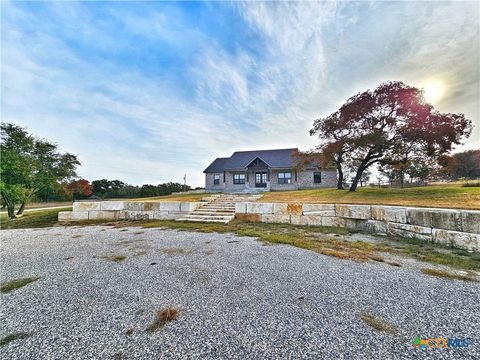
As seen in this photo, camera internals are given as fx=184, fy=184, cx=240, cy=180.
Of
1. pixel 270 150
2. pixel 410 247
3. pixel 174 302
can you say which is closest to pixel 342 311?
pixel 174 302

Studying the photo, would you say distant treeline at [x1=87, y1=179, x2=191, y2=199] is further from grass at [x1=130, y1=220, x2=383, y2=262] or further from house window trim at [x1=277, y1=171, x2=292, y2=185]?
grass at [x1=130, y1=220, x2=383, y2=262]

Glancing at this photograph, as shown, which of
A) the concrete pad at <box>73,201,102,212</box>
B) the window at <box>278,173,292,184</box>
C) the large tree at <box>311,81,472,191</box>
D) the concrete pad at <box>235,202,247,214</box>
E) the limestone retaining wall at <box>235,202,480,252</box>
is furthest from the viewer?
the window at <box>278,173,292,184</box>

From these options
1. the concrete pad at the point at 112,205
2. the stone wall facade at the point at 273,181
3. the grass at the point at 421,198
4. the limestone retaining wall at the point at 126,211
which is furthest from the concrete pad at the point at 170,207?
the stone wall facade at the point at 273,181

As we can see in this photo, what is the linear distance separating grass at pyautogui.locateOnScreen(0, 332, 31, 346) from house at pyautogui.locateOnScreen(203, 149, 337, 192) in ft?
66.2

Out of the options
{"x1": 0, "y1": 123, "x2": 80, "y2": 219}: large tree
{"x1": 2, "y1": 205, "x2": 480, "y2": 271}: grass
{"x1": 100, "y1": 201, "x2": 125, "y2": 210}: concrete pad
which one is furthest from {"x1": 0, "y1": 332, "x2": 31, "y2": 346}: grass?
{"x1": 0, "y1": 123, "x2": 80, "y2": 219}: large tree

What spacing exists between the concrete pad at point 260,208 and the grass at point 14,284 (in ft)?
19.7

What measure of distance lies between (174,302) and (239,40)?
12326 mm

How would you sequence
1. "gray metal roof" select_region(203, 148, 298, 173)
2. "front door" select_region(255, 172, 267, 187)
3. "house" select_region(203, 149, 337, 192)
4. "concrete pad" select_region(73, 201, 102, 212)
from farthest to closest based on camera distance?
"front door" select_region(255, 172, 267, 187) < "gray metal roof" select_region(203, 148, 298, 173) < "house" select_region(203, 149, 337, 192) < "concrete pad" select_region(73, 201, 102, 212)

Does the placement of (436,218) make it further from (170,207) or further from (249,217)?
(170,207)

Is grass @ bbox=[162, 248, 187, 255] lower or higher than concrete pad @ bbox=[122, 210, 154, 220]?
lower

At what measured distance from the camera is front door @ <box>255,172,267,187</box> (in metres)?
22.9

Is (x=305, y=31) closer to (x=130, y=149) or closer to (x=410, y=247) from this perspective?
(x=410, y=247)

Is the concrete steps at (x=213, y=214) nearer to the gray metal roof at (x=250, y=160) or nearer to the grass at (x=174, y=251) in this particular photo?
the grass at (x=174, y=251)

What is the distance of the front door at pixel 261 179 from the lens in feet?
75.2
